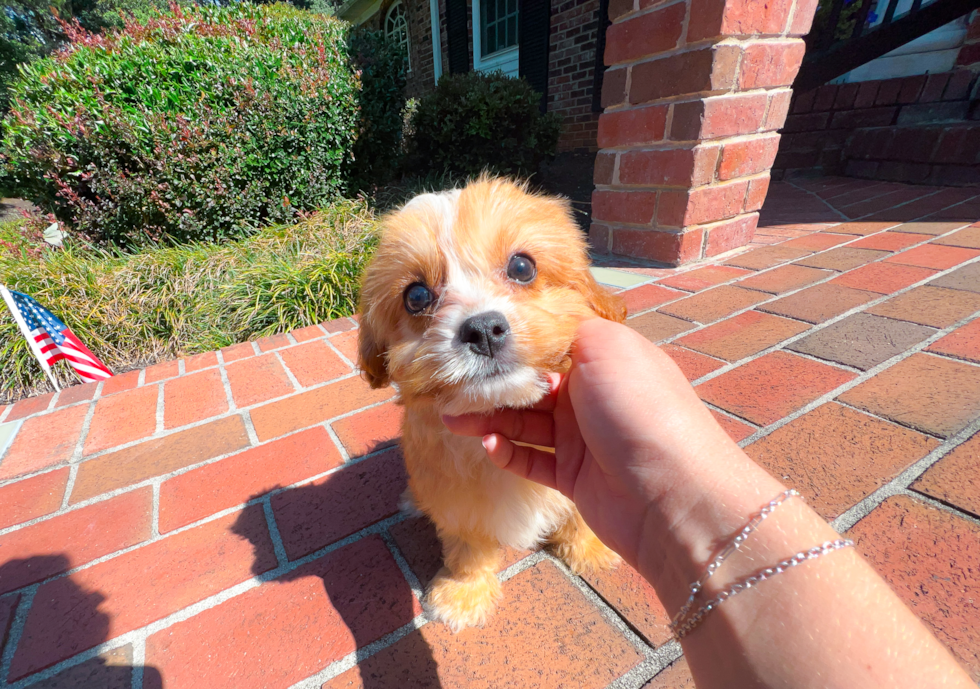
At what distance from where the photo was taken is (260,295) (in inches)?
166

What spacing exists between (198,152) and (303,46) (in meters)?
2.05

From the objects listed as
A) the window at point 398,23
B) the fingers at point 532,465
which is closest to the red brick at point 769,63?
the fingers at point 532,465

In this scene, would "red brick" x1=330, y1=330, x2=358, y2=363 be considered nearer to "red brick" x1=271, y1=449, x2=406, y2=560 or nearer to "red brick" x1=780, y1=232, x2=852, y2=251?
"red brick" x1=271, y1=449, x2=406, y2=560

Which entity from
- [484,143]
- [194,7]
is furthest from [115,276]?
[484,143]

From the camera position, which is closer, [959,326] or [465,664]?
[465,664]

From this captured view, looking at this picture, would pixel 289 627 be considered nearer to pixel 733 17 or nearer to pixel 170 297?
pixel 170 297

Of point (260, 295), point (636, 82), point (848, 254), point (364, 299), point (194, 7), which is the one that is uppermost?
point (194, 7)

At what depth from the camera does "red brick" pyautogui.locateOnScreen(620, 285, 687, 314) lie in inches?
130

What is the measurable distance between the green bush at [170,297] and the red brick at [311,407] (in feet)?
4.62

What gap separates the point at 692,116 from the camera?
328 centimetres

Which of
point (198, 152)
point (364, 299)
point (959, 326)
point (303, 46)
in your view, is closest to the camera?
point (364, 299)

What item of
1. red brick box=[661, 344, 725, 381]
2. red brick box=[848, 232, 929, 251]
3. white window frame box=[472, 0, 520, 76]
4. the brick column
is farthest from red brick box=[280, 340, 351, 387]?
white window frame box=[472, 0, 520, 76]

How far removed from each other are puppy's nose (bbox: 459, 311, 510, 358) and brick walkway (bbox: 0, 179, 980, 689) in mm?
950

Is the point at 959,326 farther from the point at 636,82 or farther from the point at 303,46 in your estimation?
the point at 303,46
